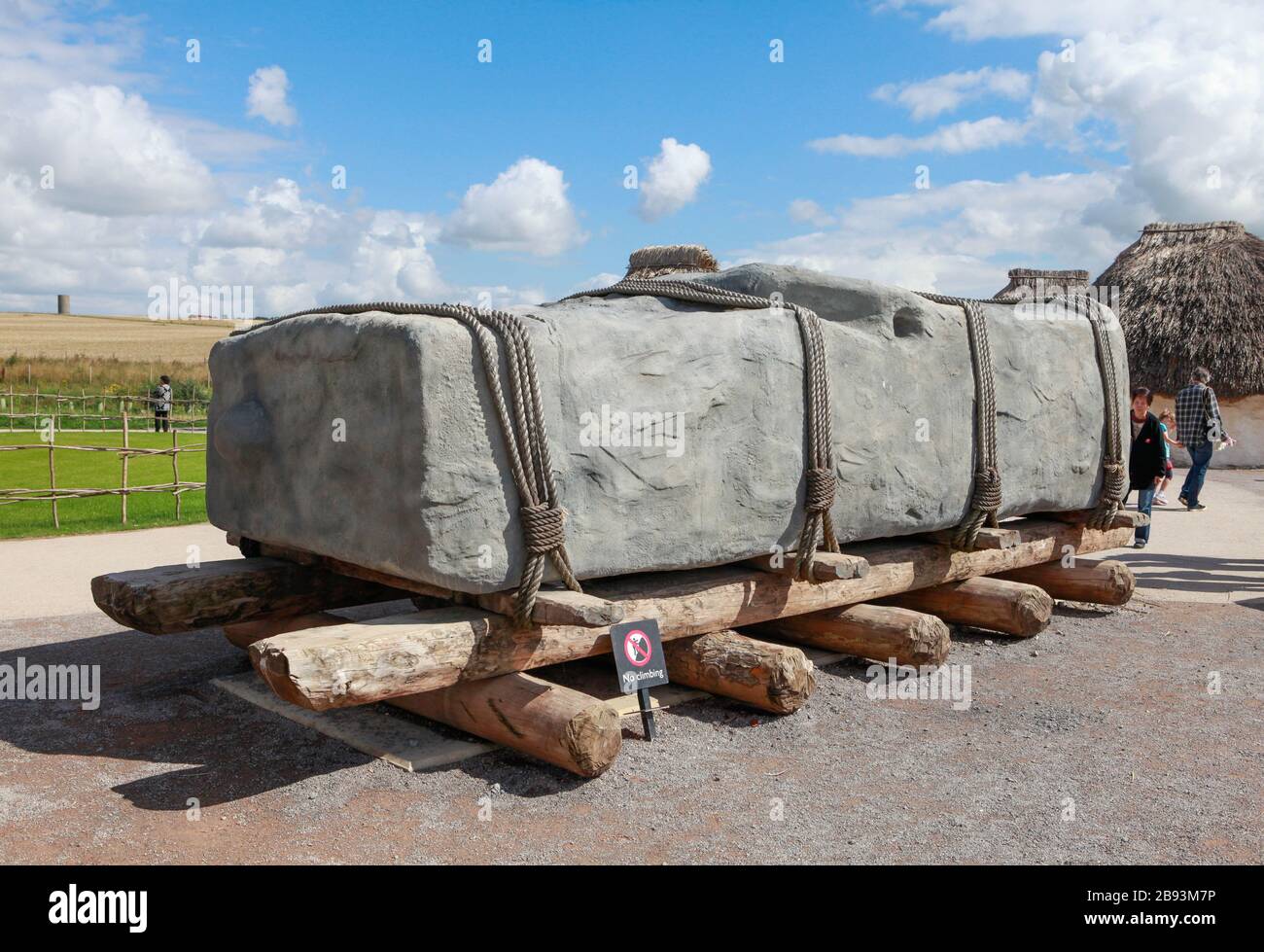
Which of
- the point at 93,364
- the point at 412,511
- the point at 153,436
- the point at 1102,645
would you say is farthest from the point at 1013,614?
the point at 93,364

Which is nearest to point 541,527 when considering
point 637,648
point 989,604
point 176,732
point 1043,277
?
point 637,648

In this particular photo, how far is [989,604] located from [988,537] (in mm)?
545

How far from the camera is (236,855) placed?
311cm

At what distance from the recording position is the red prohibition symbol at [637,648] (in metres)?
4.04

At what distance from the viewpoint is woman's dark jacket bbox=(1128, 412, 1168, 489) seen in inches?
342

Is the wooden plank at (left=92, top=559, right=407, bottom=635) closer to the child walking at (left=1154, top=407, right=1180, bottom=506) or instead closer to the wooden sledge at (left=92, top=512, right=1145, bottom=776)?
the wooden sledge at (left=92, top=512, right=1145, bottom=776)

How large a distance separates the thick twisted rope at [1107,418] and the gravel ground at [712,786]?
134 cm

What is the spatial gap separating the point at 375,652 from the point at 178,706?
1.59m

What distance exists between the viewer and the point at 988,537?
536cm

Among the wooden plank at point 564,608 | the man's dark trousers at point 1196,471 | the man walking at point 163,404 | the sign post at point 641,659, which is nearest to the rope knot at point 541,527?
the wooden plank at point 564,608

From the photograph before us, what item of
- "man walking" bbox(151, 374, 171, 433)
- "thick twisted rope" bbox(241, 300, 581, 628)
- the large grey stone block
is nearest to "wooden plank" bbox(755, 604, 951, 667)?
the large grey stone block

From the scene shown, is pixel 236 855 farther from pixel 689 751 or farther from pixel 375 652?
pixel 689 751

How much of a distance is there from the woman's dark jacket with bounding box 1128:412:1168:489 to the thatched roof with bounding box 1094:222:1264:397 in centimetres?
920

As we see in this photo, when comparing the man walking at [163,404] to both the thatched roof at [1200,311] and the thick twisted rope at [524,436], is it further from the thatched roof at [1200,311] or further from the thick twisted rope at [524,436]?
the thick twisted rope at [524,436]
